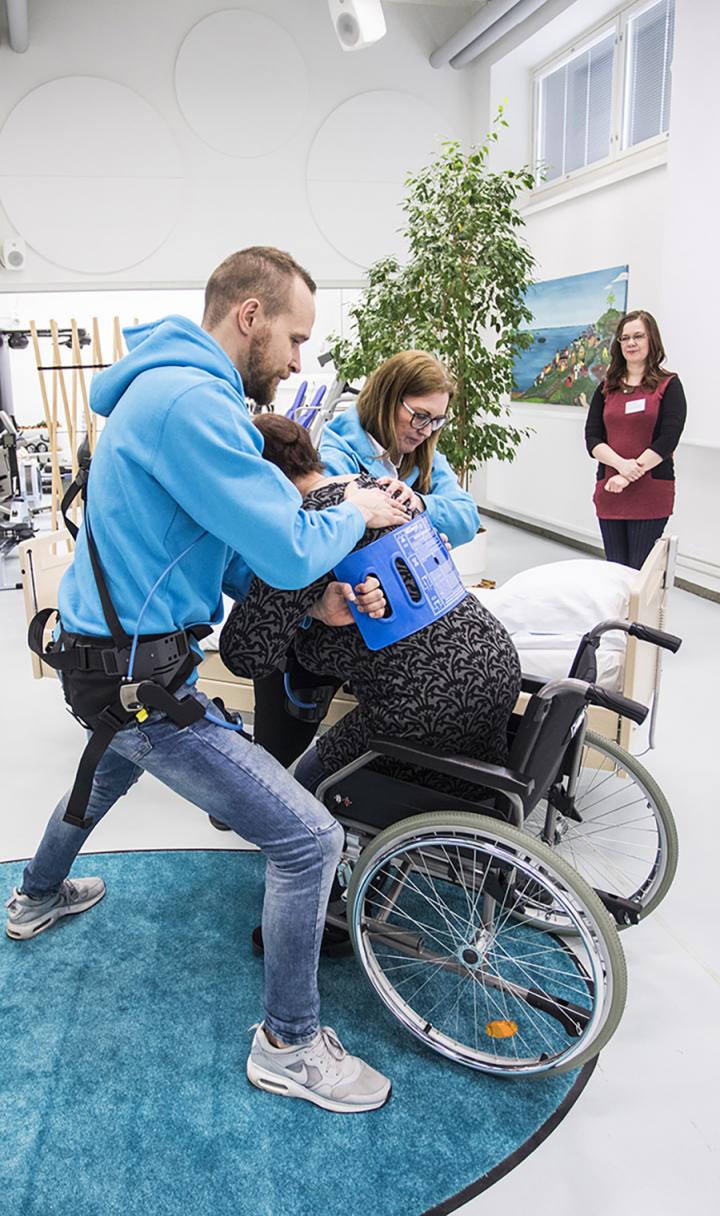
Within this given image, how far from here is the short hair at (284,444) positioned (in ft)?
5.96

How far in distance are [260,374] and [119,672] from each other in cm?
59

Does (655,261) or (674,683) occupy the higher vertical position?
(655,261)

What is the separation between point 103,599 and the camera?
1.55m

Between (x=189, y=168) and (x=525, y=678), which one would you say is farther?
(x=189, y=168)

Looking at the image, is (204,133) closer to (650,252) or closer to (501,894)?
(650,252)

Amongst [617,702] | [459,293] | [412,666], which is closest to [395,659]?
[412,666]

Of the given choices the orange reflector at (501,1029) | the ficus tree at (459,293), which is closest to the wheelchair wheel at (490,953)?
the orange reflector at (501,1029)

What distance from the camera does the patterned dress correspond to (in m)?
1.68

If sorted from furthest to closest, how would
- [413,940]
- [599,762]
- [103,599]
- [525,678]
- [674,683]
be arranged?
[674,683] → [599,762] → [525,678] → [413,940] → [103,599]

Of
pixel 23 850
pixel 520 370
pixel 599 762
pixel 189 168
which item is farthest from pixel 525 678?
pixel 189 168

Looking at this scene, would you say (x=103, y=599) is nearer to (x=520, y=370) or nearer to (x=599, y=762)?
(x=599, y=762)

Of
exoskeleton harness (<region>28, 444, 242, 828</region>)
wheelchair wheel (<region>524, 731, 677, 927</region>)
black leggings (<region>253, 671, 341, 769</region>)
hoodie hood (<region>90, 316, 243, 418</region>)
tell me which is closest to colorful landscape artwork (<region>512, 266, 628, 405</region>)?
A: wheelchair wheel (<region>524, 731, 677, 927</region>)

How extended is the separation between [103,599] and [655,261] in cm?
487

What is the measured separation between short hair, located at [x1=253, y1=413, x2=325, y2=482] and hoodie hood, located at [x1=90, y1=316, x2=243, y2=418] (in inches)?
8.9
